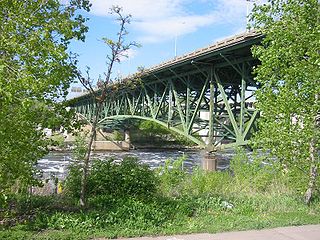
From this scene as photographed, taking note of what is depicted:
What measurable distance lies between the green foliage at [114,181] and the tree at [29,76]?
5.35ft

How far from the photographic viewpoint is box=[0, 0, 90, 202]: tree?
5.16 metres

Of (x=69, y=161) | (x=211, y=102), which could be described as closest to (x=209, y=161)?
(x=211, y=102)

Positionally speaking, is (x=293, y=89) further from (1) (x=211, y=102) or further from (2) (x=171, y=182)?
(1) (x=211, y=102)

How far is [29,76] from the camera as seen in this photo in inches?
193

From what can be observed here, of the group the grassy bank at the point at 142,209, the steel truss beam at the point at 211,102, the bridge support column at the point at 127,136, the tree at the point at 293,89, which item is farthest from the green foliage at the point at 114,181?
the bridge support column at the point at 127,136

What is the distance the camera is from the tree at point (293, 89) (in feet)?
25.5

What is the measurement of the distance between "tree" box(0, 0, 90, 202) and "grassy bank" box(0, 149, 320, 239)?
2.77 feet

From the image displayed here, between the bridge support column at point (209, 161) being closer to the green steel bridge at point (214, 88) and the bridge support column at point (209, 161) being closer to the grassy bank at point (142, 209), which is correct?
the green steel bridge at point (214, 88)

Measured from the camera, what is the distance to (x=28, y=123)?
5809mm

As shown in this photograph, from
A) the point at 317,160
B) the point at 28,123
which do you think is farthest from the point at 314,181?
the point at 28,123

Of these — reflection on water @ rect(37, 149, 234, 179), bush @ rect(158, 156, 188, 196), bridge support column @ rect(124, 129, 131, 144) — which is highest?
bridge support column @ rect(124, 129, 131, 144)

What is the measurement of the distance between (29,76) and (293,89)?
18.1 feet

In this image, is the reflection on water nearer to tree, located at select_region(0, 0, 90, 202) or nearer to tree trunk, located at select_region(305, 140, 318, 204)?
tree, located at select_region(0, 0, 90, 202)

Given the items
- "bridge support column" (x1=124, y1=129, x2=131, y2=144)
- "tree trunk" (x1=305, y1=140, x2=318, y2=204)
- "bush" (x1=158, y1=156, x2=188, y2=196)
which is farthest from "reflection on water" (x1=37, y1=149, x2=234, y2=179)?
"bridge support column" (x1=124, y1=129, x2=131, y2=144)
